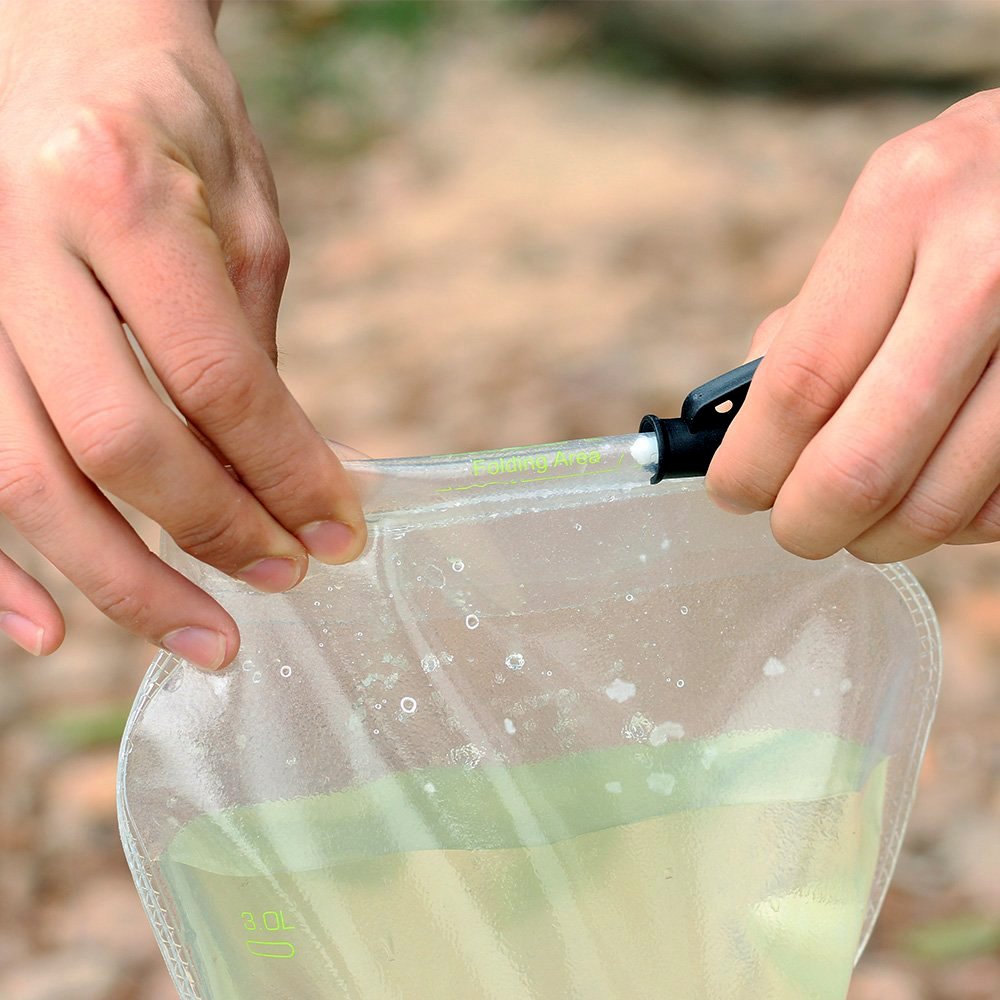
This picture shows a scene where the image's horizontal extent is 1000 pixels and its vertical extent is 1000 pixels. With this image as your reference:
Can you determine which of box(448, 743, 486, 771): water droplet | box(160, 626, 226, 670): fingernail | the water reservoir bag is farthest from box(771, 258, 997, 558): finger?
box(160, 626, 226, 670): fingernail

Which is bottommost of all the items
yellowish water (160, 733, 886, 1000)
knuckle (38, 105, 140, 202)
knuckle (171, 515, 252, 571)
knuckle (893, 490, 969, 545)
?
yellowish water (160, 733, 886, 1000)

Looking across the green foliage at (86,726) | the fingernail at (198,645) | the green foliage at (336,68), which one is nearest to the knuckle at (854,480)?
the fingernail at (198,645)

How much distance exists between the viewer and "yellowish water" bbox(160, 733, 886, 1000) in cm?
79

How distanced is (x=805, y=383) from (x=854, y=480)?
6 cm

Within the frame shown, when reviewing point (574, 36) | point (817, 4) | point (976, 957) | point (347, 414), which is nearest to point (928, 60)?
point (817, 4)

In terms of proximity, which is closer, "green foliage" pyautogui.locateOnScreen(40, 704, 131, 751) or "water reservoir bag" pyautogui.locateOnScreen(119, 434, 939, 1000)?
"water reservoir bag" pyautogui.locateOnScreen(119, 434, 939, 1000)

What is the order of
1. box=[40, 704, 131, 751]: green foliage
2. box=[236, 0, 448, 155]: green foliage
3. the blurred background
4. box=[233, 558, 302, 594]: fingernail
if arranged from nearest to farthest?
1. box=[233, 558, 302, 594]: fingernail
2. the blurred background
3. box=[40, 704, 131, 751]: green foliage
4. box=[236, 0, 448, 155]: green foliage

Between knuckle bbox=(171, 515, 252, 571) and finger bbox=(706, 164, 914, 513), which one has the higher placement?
finger bbox=(706, 164, 914, 513)

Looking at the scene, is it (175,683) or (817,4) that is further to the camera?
(817,4)

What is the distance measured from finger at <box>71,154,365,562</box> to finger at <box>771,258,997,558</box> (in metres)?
0.31

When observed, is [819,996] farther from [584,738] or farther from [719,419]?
[719,419]

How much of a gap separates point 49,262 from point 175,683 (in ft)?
0.96

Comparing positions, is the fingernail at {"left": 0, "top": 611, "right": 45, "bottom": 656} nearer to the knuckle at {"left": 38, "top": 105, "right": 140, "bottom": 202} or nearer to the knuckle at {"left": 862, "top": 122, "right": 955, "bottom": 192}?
the knuckle at {"left": 38, "top": 105, "right": 140, "bottom": 202}

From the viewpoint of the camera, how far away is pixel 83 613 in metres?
2.07
